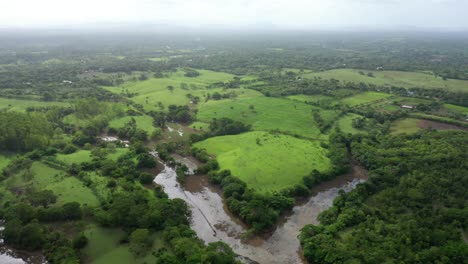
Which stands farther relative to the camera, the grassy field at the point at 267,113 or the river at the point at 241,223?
the grassy field at the point at 267,113

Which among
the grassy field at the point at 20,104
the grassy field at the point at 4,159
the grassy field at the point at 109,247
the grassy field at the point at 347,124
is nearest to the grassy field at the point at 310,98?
the grassy field at the point at 347,124

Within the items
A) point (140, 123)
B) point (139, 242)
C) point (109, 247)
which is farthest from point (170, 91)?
point (139, 242)

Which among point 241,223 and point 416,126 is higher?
point 416,126

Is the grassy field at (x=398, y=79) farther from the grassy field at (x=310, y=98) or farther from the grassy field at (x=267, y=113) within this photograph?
the grassy field at (x=267, y=113)

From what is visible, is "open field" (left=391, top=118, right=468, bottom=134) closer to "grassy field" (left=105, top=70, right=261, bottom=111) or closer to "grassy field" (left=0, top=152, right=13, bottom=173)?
"grassy field" (left=105, top=70, right=261, bottom=111)

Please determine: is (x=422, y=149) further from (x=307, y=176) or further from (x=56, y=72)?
(x=56, y=72)

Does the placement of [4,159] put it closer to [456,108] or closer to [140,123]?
[140,123]

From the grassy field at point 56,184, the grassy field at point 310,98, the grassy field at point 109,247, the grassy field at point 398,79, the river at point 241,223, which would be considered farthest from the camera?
the grassy field at point 398,79
